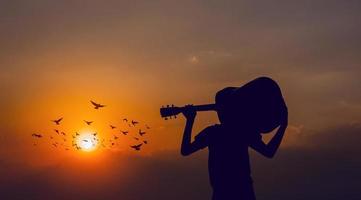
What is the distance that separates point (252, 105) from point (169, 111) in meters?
1.35

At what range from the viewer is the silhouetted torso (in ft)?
55.1

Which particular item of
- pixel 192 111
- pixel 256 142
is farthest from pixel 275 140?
pixel 192 111

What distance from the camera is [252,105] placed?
16844mm

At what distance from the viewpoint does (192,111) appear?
17000 mm

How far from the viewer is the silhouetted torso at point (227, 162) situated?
16797mm

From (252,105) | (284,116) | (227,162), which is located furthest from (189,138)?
(284,116)

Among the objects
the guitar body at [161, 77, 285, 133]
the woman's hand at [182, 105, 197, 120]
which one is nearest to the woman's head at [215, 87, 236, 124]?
the guitar body at [161, 77, 285, 133]

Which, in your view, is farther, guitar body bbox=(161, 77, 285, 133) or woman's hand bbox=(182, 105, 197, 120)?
woman's hand bbox=(182, 105, 197, 120)

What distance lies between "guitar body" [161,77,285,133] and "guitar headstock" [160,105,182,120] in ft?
0.28

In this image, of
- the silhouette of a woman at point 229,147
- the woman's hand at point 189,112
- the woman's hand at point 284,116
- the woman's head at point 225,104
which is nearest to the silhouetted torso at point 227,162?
the silhouette of a woman at point 229,147

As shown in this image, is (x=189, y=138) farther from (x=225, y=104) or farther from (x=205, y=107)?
(x=225, y=104)

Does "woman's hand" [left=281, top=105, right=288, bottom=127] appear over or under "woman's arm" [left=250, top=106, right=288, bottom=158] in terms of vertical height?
over

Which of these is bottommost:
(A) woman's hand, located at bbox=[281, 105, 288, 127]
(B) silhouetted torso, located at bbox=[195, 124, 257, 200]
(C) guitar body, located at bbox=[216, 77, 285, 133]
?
(B) silhouetted torso, located at bbox=[195, 124, 257, 200]

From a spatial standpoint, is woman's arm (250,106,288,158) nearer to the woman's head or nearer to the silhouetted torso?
the silhouetted torso
